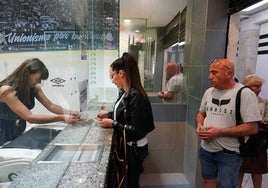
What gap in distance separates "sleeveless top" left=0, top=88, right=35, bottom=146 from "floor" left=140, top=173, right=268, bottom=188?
6.35ft

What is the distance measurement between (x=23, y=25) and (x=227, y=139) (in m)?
1.37

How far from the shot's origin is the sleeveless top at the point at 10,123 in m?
0.73

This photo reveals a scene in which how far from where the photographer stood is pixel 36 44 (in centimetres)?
83

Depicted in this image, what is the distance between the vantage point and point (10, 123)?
762 mm

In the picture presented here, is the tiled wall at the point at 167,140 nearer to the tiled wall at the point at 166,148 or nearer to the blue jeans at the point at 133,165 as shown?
the tiled wall at the point at 166,148

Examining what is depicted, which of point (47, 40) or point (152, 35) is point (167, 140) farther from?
point (47, 40)

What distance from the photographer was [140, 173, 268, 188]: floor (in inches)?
92.4

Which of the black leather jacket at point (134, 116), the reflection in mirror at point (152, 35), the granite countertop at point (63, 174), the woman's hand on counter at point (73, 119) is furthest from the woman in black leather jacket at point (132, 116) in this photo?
the reflection in mirror at point (152, 35)

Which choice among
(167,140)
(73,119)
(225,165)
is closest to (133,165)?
(73,119)

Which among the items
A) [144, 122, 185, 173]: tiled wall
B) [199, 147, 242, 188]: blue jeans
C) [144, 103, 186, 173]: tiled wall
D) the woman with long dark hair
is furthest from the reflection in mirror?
the woman with long dark hair

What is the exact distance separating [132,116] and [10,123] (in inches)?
30.0

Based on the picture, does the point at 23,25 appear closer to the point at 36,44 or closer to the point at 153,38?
the point at 36,44

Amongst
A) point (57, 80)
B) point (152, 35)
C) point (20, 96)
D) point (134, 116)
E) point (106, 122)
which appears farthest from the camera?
point (152, 35)

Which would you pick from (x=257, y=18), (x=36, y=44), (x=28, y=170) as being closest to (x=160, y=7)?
(x=257, y=18)
